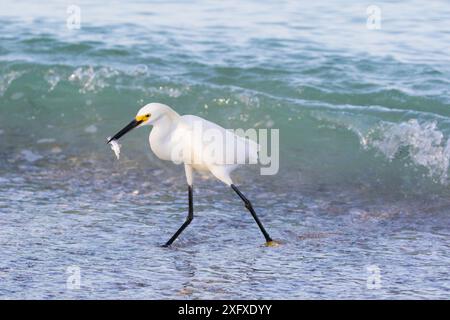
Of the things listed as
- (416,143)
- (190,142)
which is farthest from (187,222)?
(416,143)

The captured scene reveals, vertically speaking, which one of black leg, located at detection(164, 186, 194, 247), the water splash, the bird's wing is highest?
the bird's wing

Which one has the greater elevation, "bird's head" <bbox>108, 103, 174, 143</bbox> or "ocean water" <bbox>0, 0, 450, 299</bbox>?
"bird's head" <bbox>108, 103, 174, 143</bbox>

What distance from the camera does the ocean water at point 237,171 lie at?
5434mm

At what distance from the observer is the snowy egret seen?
5.96 metres

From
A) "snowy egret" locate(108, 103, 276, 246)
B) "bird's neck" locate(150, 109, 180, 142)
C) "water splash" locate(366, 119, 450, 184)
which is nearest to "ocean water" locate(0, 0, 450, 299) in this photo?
"water splash" locate(366, 119, 450, 184)

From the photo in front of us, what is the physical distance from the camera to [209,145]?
5.99m

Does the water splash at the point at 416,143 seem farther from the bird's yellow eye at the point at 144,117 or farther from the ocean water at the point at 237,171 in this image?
the bird's yellow eye at the point at 144,117

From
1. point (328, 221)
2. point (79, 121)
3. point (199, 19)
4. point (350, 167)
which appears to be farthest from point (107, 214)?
point (199, 19)

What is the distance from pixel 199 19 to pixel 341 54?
2266mm

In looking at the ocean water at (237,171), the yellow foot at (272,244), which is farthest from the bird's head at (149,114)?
the yellow foot at (272,244)

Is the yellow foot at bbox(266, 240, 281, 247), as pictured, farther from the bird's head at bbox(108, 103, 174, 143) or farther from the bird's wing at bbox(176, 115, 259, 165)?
the bird's head at bbox(108, 103, 174, 143)

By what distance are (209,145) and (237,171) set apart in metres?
1.50

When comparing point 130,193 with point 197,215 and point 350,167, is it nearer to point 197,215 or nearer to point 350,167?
point 197,215

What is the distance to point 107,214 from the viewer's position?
6.50 metres
